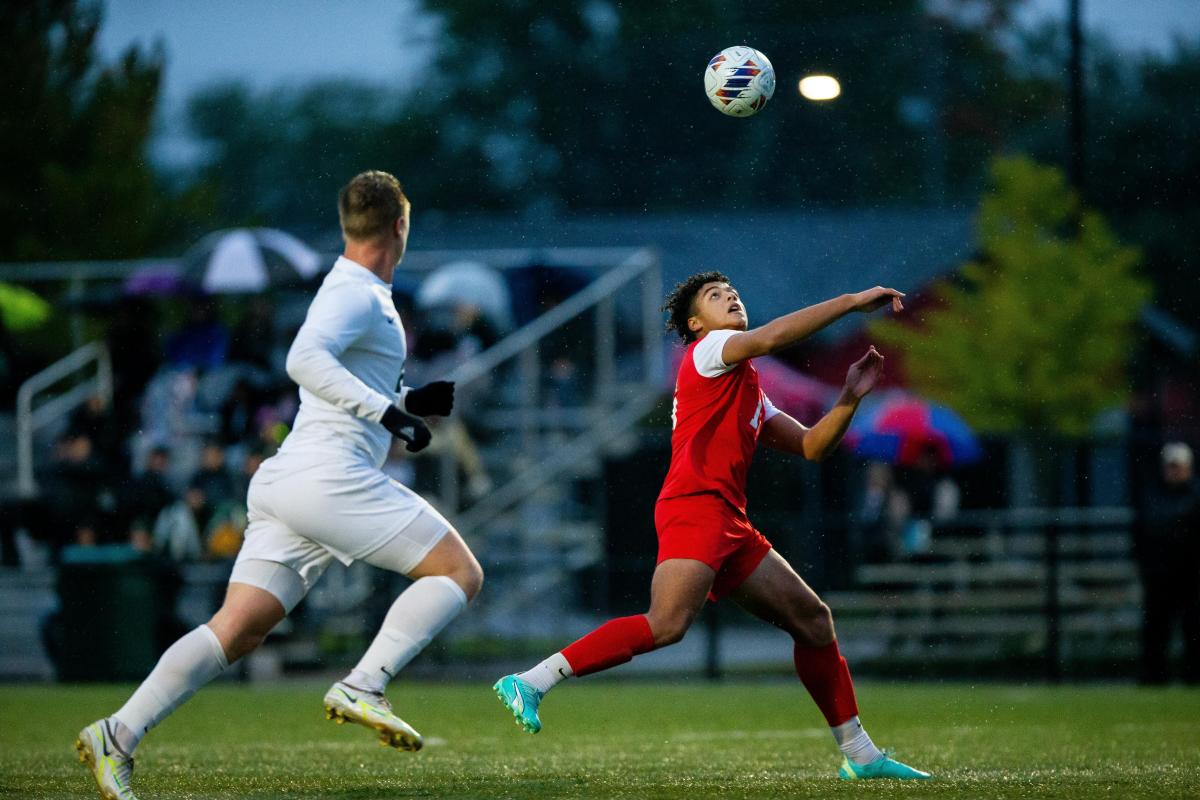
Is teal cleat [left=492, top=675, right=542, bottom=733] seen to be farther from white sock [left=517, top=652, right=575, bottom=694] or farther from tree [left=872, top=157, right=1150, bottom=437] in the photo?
tree [left=872, top=157, right=1150, bottom=437]

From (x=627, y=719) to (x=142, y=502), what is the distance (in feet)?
22.3

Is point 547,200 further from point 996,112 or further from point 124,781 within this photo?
point 124,781

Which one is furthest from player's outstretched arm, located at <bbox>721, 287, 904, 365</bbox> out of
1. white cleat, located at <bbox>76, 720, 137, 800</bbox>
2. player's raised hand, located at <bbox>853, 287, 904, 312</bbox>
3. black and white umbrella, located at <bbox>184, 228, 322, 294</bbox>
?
black and white umbrella, located at <bbox>184, 228, 322, 294</bbox>

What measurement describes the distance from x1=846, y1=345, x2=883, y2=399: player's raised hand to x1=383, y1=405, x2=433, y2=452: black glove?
1.76 meters

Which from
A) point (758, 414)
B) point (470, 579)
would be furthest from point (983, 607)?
point (470, 579)

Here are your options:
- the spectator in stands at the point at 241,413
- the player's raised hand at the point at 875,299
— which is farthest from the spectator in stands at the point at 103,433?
the player's raised hand at the point at 875,299

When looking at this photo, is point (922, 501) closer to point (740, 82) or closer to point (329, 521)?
point (740, 82)

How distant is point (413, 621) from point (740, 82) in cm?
324

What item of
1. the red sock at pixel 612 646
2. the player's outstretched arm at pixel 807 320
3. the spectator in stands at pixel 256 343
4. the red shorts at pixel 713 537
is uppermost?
the spectator in stands at pixel 256 343

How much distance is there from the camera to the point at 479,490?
58.1 feet

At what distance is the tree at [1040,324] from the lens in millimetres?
24922

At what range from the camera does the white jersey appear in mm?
Result: 6211

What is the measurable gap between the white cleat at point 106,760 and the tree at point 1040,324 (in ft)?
66.1

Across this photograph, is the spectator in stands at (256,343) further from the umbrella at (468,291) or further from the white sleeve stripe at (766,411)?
the white sleeve stripe at (766,411)
